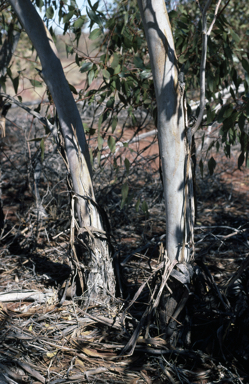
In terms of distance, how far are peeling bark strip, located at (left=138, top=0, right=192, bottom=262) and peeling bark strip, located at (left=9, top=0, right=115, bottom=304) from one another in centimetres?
64

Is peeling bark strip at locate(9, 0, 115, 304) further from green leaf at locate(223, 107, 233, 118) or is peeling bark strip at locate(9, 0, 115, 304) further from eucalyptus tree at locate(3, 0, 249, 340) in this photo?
green leaf at locate(223, 107, 233, 118)

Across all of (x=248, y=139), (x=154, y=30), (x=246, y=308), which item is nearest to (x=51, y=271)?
(x=246, y=308)

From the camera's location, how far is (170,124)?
6.18 ft

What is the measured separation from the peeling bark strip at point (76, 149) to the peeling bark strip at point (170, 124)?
0.64m

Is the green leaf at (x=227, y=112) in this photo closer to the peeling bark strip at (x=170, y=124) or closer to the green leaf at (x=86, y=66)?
the peeling bark strip at (x=170, y=124)

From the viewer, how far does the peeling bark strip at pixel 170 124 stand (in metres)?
1.74

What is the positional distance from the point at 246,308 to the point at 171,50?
160 centimetres

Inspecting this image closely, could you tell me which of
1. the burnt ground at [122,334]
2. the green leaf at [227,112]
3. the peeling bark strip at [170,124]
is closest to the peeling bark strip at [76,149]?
the burnt ground at [122,334]

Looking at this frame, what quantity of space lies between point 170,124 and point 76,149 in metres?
0.80

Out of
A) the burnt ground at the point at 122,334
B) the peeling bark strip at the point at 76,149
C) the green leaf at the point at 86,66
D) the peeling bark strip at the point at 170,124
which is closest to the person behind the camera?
the peeling bark strip at the point at 170,124

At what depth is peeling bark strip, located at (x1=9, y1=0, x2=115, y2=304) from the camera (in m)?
2.18

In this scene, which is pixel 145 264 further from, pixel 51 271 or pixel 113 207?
pixel 113 207

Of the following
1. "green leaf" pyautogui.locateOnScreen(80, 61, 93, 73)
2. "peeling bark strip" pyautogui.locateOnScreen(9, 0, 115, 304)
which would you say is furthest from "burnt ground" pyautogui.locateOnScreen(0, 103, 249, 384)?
"green leaf" pyautogui.locateOnScreen(80, 61, 93, 73)

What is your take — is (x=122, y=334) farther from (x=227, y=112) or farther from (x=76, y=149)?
(x=227, y=112)
